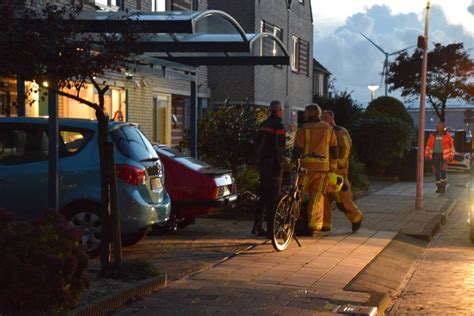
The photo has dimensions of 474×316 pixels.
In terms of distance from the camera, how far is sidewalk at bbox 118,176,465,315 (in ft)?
22.7

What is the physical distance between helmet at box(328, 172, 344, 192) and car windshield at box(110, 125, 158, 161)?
112 inches

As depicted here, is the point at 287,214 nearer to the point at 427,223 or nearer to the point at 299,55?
the point at 427,223

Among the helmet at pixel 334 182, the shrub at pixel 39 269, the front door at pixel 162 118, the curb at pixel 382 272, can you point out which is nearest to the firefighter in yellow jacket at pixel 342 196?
the helmet at pixel 334 182

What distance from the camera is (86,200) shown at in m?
9.20

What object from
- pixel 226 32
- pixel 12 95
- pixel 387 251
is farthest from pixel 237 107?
pixel 387 251

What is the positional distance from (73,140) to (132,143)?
2.28 feet

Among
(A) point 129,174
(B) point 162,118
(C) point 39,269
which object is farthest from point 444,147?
(C) point 39,269

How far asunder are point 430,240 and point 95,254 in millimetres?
5964

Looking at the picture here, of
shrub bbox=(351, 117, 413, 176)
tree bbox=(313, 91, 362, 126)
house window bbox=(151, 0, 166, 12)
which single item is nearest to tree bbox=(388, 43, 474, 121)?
tree bbox=(313, 91, 362, 126)

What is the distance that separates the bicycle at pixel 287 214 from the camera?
10078mm

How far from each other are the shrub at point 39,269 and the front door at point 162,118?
16.2m

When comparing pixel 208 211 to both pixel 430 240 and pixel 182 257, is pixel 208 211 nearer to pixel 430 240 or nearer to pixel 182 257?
pixel 182 257

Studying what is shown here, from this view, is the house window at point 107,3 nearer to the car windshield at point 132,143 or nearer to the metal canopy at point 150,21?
the metal canopy at point 150,21

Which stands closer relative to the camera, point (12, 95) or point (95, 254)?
point (95, 254)
